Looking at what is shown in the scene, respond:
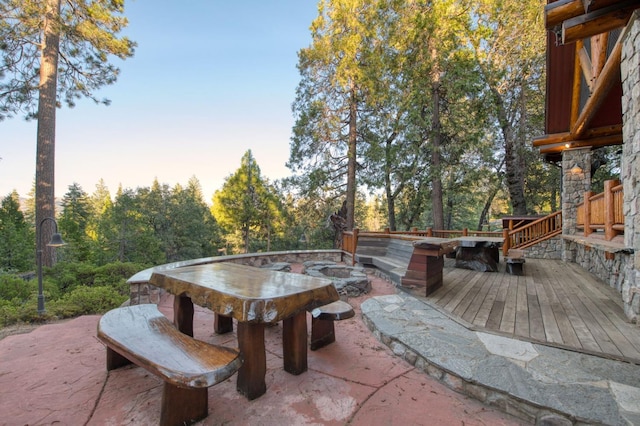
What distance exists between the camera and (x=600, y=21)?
9.53ft

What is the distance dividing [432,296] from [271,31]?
9.74 meters

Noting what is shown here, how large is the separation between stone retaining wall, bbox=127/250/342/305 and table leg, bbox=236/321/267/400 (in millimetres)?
2439

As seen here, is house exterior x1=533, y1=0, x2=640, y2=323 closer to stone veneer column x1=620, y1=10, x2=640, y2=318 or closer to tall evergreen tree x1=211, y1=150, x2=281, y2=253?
stone veneer column x1=620, y1=10, x2=640, y2=318

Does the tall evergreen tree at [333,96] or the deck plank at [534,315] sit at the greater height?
the tall evergreen tree at [333,96]

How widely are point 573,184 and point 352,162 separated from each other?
7.14 metres

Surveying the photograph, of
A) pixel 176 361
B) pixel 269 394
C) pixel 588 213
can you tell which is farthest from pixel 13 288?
pixel 588 213

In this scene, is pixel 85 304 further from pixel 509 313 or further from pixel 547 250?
pixel 547 250

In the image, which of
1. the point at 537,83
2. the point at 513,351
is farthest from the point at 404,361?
the point at 537,83

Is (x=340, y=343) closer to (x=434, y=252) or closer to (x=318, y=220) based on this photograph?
(x=434, y=252)

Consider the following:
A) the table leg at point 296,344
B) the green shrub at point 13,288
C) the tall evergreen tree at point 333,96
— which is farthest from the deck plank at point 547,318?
the tall evergreen tree at point 333,96

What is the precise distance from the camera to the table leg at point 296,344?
2.05 meters

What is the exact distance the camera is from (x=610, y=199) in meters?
3.96

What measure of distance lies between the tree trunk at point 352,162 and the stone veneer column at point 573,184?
265 inches

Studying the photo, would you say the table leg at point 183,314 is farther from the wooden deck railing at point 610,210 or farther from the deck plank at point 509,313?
the wooden deck railing at point 610,210
